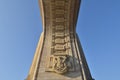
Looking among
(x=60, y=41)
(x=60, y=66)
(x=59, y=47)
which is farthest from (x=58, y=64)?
(x=60, y=41)

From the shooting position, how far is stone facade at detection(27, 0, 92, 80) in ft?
23.9

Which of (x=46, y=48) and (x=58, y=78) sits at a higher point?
(x=46, y=48)

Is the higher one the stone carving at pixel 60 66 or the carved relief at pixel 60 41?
the carved relief at pixel 60 41

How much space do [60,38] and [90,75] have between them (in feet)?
5.76

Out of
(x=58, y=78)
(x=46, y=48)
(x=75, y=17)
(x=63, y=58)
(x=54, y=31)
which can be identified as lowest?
(x=58, y=78)

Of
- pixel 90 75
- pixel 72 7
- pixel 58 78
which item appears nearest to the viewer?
pixel 58 78

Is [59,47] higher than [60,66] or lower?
higher

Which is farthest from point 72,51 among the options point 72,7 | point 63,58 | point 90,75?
point 72,7

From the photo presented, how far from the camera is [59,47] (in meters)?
8.02

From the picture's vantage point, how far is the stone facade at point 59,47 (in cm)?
729

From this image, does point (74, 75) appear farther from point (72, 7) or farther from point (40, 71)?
point (72, 7)

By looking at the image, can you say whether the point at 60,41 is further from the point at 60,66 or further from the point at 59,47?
the point at 60,66

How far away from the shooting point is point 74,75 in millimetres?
7234

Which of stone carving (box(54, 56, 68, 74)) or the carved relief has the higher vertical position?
the carved relief
